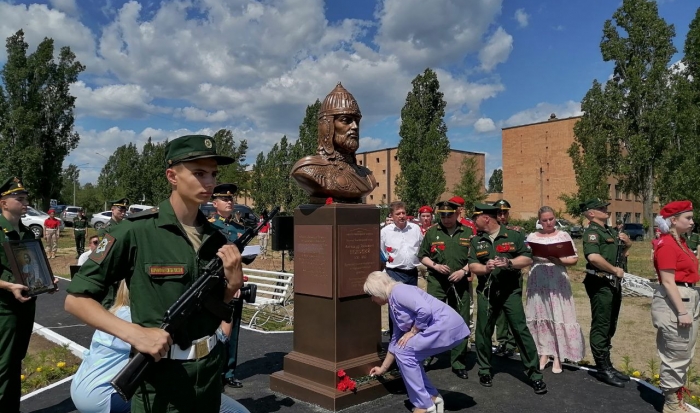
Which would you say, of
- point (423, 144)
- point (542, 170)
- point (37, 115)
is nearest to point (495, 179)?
point (542, 170)

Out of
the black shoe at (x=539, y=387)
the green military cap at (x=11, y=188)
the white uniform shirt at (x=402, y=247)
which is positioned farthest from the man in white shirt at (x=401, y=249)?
the green military cap at (x=11, y=188)

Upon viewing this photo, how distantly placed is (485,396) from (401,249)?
7.52 ft

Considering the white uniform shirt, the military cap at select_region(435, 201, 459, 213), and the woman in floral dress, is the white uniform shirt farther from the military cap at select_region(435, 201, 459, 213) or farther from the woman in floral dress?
the woman in floral dress

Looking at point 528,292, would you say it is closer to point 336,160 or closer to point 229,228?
point 336,160

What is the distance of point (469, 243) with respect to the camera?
638cm

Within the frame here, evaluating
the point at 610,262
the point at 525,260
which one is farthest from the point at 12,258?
the point at 610,262

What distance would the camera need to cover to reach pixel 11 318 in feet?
14.2

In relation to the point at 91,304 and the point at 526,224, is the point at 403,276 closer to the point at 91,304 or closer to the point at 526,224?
the point at 91,304

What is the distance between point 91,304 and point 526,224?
40.0 metres

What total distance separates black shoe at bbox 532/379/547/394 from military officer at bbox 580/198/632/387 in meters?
0.86

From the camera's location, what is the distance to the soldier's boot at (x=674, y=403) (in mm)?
4676

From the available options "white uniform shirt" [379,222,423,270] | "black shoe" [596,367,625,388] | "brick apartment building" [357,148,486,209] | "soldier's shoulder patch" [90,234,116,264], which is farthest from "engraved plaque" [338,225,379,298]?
"brick apartment building" [357,148,486,209]

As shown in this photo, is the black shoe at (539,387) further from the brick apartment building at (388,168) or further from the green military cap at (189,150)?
the brick apartment building at (388,168)

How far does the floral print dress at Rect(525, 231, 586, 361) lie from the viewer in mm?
6047
